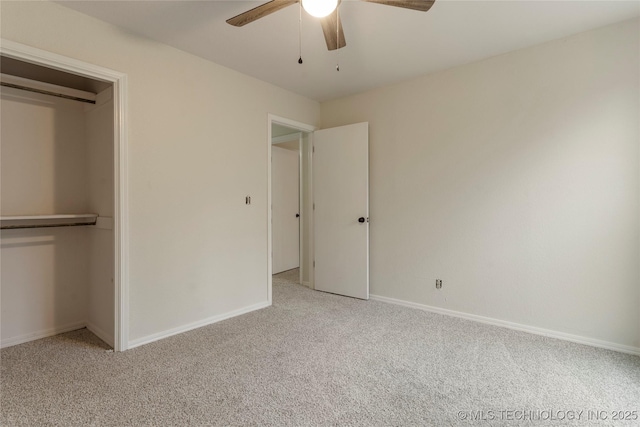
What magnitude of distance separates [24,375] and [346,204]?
3149 millimetres

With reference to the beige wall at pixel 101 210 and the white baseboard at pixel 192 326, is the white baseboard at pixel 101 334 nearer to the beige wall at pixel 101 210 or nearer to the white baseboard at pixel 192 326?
the beige wall at pixel 101 210

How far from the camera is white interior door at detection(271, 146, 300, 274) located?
5.29 metres

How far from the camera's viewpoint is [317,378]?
2.10 m

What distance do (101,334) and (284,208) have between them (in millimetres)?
3192

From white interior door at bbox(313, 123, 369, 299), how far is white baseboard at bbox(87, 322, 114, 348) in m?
2.34

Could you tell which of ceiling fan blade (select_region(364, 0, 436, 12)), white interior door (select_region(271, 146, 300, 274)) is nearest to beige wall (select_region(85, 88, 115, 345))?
ceiling fan blade (select_region(364, 0, 436, 12))

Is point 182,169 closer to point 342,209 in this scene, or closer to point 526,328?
point 342,209

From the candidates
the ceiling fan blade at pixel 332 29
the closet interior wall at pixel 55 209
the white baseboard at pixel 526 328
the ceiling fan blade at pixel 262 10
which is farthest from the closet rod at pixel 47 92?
the white baseboard at pixel 526 328

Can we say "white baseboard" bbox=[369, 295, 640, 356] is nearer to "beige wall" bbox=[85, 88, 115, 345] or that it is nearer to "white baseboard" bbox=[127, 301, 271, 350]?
"white baseboard" bbox=[127, 301, 271, 350]

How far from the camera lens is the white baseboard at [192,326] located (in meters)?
2.60

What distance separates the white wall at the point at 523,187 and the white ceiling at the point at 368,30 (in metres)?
0.28

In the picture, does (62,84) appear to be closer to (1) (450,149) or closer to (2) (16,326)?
(2) (16,326)

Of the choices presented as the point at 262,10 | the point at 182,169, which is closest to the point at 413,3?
the point at 262,10

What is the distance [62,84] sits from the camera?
114 inches
